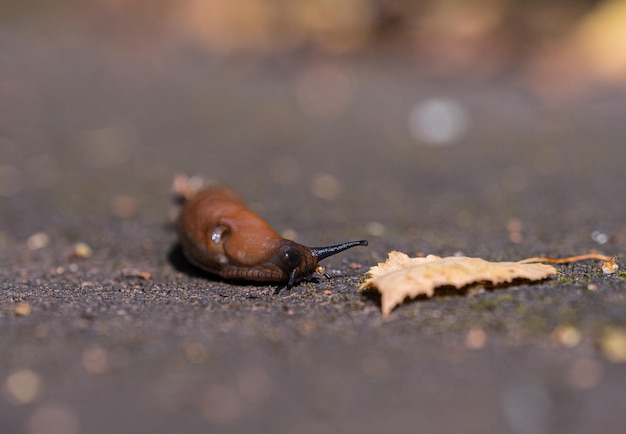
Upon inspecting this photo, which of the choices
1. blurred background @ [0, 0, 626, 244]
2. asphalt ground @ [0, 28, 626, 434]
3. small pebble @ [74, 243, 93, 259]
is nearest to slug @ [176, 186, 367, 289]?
asphalt ground @ [0, 28, 626, 434]

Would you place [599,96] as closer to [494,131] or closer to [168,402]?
[494,131]

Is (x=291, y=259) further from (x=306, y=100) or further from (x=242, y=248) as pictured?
(x=306, y=100)

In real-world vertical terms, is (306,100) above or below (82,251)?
above

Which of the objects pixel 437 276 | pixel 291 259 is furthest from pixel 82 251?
pixel 437 276

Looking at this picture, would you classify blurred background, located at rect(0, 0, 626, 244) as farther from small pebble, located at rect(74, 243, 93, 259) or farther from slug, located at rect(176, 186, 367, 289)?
slug, located at rect(176, 186, 367, 289)

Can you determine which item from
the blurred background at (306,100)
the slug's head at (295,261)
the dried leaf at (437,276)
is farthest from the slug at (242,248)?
the blurred background at (306,100)
